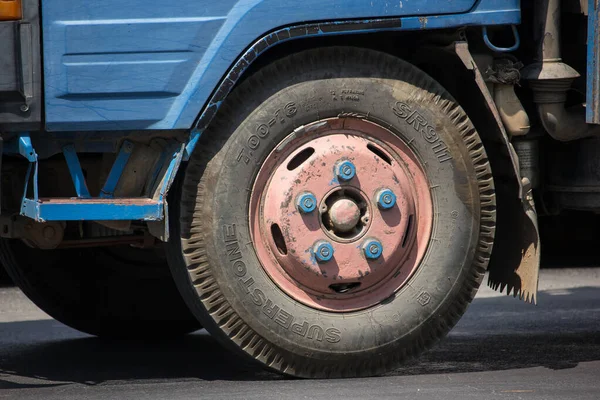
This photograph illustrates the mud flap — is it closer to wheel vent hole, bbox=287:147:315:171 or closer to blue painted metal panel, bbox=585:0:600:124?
blue painted metal panel, bbox=585:0:600:124

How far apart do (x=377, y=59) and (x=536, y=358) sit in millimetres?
1547

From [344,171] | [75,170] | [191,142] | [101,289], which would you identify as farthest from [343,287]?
[101,289]

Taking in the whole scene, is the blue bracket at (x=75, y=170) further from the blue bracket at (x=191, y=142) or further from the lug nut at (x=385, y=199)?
the lug nut at (x=385, y=199)

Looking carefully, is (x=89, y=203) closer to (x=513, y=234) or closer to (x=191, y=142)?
(x=191, y=142)

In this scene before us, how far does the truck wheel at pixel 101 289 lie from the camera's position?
5449 millimetres

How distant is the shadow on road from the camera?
4.83m

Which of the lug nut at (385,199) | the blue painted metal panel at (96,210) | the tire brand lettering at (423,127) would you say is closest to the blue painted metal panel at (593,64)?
the tire brand lettering at (423,127)

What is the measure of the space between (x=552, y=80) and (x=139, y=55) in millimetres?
1592

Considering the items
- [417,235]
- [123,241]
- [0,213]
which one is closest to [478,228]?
[417,235]

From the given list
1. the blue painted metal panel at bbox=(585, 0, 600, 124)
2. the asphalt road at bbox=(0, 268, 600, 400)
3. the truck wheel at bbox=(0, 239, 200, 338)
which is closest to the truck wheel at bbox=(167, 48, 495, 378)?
the asphalt road at bbox=(0, 268, 600, 400)

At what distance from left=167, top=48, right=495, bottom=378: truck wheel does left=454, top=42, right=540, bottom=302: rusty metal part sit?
0.13m

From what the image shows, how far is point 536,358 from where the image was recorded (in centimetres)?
514

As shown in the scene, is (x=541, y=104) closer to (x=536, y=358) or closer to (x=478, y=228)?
(x=478, y=228)

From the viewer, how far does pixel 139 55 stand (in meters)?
4.15
